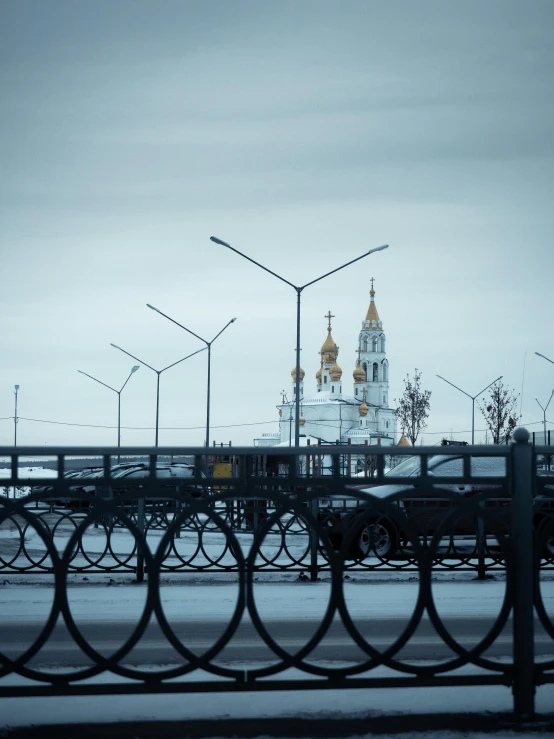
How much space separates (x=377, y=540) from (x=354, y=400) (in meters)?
159

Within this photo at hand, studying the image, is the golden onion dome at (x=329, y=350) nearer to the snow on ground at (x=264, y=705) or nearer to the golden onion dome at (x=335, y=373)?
the golden onion dome at (x=335, y=373)

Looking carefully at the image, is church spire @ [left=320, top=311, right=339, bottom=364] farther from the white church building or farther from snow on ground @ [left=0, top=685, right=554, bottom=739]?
snow on ground @ [left=0, top=685, right=554, bottom=739]

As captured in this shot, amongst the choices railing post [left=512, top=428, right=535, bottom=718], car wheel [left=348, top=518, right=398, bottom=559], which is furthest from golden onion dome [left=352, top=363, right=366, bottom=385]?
railing post [left=512, top=428, right=535, bottom=718]

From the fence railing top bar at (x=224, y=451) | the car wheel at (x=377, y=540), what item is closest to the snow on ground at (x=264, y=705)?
the fence railing top bar at (x=224, y=451)

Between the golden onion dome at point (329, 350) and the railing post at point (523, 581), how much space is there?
172975 mm

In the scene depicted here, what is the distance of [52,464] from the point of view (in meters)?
5.77

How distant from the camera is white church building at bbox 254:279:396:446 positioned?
169 metres

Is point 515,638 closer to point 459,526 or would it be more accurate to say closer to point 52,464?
point 52,464

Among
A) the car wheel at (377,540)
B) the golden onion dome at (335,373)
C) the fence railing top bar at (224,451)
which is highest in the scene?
the golden onion dome at (335,373)

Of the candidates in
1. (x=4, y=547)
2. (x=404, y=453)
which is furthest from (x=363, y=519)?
(x=4, y=547)

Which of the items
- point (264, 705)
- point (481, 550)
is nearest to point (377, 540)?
point (481, 550)

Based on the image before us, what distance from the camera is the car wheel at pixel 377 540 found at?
46.3 feet

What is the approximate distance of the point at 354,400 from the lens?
173500mm

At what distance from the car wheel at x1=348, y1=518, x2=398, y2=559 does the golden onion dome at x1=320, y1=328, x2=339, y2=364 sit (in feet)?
537
